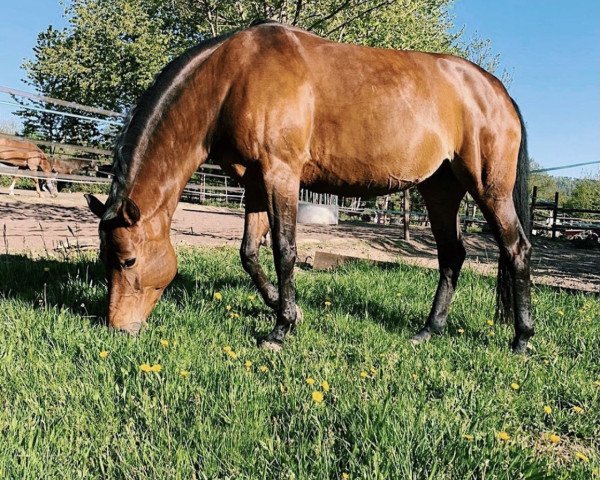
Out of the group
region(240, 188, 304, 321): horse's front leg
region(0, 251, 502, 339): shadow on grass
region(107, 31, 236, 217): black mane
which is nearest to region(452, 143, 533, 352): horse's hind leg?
region(0, 251, 502, 339): shadow on grass

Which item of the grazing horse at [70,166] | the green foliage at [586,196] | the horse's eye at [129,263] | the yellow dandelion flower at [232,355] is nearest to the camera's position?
Result: the yellow dandelion flower at [232,355]

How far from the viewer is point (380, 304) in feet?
13.7

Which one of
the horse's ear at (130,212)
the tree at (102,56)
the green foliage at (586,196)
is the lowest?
the horse's ear at (130,212)

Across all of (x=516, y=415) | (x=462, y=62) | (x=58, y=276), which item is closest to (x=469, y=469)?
(x=516, y=415)

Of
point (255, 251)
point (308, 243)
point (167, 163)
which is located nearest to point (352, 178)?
point (255, 251)

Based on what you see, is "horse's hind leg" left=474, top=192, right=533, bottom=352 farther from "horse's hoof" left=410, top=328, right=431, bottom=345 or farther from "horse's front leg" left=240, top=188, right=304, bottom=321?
"horse's front leg" left=240, top=188, right=304, bottom=321

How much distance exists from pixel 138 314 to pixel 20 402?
3.53ft

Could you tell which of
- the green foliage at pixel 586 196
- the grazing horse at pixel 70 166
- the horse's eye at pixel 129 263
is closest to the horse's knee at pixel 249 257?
the horse's eye at pixel 129 263

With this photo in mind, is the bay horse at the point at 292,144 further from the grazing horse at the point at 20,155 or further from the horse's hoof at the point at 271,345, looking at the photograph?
the grazing horse at the point at 20,155

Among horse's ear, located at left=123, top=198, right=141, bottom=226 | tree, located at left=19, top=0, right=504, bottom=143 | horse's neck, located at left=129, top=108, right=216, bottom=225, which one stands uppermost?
tree, located at left=19, top=0, right=504, bottom=143

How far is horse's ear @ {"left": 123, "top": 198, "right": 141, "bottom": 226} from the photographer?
115 inches

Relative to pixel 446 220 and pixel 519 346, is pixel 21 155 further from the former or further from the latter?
pixel 519 346

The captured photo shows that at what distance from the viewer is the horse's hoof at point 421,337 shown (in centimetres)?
328

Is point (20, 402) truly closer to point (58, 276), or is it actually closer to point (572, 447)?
point (572, 447)
